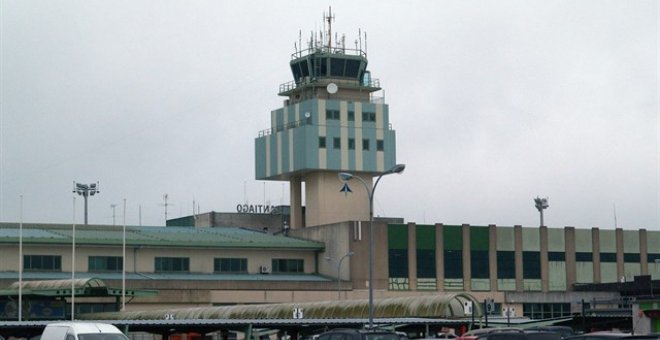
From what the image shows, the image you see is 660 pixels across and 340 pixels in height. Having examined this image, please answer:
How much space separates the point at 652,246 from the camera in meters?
118

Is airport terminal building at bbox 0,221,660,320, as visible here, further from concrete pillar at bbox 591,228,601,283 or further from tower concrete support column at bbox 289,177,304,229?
tower concrete support column at bbox 289,177,304,229

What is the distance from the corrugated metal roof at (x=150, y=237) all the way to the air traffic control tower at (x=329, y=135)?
15.7 feet

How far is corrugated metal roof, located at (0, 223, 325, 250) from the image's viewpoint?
103m

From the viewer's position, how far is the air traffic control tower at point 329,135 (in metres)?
115

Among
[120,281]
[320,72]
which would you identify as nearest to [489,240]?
[320,72]

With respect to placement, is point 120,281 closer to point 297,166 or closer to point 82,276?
point 82,276

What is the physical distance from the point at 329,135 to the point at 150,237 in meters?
18.8

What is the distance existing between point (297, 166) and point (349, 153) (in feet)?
16.1

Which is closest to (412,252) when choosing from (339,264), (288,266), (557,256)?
(339,264)

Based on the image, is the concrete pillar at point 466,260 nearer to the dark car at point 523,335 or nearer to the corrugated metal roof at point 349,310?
the corrugated metal roof at point 349,310

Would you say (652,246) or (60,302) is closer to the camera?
(60,302)

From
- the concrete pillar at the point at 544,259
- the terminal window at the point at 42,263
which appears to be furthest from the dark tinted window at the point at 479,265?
the terminal window at the point at 42,263

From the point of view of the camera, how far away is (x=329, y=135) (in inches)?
4518

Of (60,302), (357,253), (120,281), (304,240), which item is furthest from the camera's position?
(304,240)
